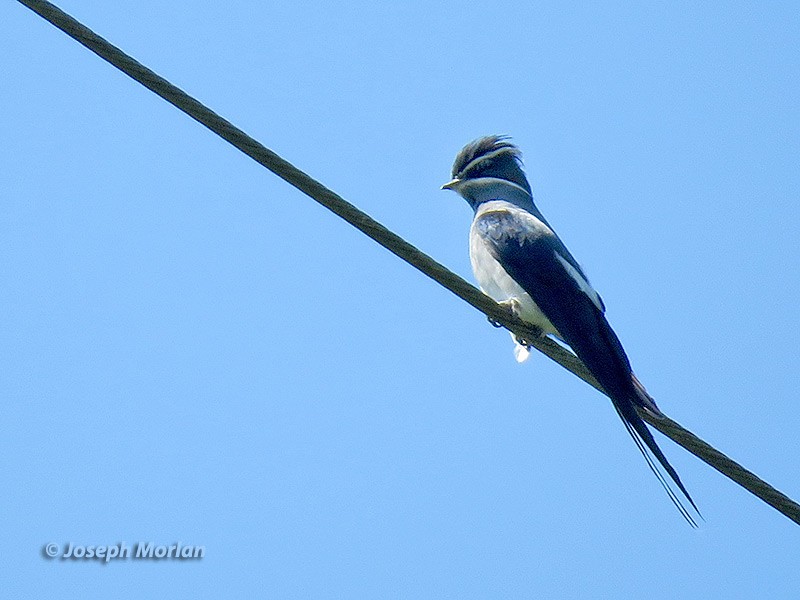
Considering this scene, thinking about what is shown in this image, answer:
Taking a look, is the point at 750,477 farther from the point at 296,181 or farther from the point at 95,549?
the point at 95,549

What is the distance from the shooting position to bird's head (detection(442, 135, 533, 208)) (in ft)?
27.1

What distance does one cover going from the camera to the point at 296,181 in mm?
4055

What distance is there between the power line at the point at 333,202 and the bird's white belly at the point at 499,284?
53.5 inches

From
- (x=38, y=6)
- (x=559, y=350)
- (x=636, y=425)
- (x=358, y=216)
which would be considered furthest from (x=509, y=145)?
(x=38, y=6)

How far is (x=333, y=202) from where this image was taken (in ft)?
13.5

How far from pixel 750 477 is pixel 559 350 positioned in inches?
55.1

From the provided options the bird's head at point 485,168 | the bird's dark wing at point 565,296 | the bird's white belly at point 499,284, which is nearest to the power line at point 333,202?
the bird's dark wing at point 565,296

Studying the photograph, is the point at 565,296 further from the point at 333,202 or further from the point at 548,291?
the point at 333,202

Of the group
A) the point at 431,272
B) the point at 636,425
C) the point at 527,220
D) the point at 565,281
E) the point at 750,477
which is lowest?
the point at 750,477

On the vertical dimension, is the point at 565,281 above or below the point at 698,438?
above

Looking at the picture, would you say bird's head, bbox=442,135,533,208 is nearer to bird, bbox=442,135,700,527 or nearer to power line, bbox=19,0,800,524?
bird, bbox=442,135,700,527

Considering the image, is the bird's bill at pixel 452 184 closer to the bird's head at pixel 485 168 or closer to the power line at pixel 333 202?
the bird's head at pixel 485 168

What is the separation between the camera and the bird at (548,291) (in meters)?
5.21

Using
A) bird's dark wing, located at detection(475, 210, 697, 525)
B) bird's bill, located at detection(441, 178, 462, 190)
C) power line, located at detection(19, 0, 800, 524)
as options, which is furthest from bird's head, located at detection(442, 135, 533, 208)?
power line, located at detection(19, 0, 800, 524)
